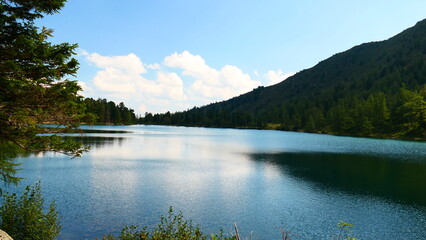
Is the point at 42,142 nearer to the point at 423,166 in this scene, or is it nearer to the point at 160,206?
the point at 160,206

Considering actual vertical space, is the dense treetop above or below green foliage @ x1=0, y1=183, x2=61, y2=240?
above

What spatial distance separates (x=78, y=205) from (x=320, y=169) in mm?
44096

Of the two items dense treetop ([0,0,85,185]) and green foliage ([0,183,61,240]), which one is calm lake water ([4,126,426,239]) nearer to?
green foliage ([0,183,61,240])

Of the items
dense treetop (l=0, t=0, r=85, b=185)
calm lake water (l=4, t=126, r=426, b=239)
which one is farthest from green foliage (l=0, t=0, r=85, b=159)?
calm lake water (l=4, t=126, r=426, b=239)

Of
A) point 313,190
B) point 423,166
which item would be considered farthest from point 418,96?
point 313,190

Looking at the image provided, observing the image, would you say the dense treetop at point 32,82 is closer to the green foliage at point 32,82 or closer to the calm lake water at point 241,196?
the green foliage at point 32,82

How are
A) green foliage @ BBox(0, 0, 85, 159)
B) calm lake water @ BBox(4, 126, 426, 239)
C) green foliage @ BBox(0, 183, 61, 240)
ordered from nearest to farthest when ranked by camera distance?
green foliage @ BBox(0, 0, 85, 159)
green foliage @ BBox(0, 183, 61, 240)
calm lake water @ BBox(4, 126, 426, 239)

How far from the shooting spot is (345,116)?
6939 inches

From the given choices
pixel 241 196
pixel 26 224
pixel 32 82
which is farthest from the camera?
pixel 241 196

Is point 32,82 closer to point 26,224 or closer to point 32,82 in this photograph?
point 32,82

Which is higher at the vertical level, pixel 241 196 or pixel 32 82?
pixel 32 82

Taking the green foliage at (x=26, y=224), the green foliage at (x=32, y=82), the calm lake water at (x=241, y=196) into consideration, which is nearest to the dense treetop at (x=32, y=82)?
the green foliage at (x=32, y=82)

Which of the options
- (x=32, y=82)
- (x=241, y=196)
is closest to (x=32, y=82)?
(x=32, y=82)

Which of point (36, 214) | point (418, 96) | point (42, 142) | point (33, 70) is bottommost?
point (36, 214)
